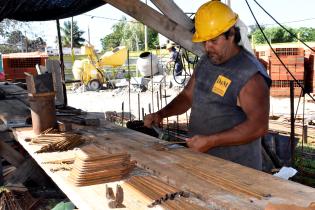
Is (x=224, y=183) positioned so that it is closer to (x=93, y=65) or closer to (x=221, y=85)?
(x=221, y=85)

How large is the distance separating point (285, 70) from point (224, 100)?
1149 centimetres

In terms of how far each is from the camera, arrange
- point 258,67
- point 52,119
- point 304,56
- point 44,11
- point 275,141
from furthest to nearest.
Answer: point 304,56
point 44,11
point 275,141
point 52,119
point 258,67

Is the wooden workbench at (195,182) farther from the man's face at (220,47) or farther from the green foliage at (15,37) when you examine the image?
the green foliage at (15,37)

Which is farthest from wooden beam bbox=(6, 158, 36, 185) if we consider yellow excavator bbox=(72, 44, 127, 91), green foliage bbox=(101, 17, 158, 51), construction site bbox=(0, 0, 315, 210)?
green foliage bbox=(101, 17, 158, 51)

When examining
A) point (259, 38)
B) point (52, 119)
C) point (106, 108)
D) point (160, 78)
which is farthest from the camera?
point (259, 38)

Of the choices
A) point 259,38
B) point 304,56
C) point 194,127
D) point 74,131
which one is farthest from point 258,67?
point 259,38

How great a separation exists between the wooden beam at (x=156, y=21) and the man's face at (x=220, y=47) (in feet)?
4.48

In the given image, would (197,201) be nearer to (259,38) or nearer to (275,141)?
(275,141)

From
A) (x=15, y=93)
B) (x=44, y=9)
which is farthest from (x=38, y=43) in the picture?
(x=44, y=9)

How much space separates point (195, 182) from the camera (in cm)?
212

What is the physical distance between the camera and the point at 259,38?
45.5 meters

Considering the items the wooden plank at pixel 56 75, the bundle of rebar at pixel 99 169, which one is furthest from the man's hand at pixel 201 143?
the wooden plank at pixel 56 75

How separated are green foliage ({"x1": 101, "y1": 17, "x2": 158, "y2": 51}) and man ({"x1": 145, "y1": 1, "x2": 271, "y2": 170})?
52.5 meters

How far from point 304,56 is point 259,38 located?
33.1 metres
